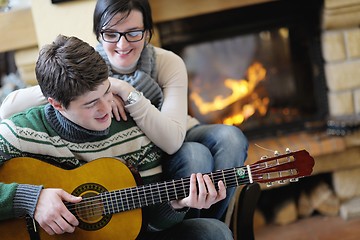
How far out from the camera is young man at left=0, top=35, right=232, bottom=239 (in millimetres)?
1242

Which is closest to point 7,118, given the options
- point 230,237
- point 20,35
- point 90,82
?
point 90,82

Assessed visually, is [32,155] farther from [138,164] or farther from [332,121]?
[332,121]

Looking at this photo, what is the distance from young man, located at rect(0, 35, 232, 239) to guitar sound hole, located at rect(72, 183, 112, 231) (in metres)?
0.03

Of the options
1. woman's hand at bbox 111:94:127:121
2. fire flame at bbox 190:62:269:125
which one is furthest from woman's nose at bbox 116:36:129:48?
fire flame at bbox 190:62:269:125

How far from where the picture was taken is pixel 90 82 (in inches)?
48.9

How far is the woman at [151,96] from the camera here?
1.42 metres

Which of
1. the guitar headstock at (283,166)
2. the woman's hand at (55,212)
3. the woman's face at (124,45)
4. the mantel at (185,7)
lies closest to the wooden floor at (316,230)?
the mantel at (185,7)

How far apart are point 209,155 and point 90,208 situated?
0.36 meters

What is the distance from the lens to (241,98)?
8.28 feet

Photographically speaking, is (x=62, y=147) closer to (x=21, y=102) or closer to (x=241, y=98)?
(x=21, y=102)

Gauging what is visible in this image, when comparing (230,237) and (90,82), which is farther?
(230,237)

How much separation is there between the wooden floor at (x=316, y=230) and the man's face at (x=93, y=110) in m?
1.26

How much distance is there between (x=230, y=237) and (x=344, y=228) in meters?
1.09

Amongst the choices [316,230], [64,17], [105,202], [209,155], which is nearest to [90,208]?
[105,202]
